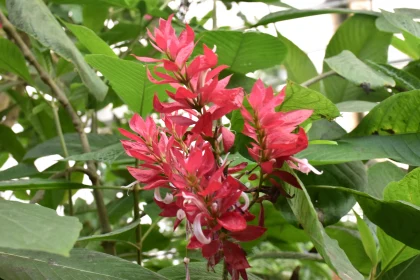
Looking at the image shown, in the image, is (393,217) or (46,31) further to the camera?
(46,31)

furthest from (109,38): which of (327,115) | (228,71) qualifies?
(327,115)

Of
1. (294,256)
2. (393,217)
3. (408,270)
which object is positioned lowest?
(294,256)

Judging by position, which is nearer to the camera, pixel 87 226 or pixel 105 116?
pixel 87 226

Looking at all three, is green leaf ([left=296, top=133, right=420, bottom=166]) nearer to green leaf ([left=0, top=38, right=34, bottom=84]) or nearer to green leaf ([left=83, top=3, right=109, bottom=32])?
green leaf ([left=0, top=38, right=34, bottom=84])

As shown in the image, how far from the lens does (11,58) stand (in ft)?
2.08

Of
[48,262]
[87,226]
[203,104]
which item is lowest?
[87,226]

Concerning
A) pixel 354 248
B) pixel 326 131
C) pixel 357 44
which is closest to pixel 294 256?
pixel 354 248

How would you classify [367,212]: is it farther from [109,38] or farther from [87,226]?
[87,226]

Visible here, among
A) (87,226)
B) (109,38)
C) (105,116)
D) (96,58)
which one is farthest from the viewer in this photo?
(105,116)

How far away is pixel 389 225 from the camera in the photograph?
0.37 metres

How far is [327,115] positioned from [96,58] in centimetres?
20

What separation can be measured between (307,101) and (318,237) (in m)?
0.12

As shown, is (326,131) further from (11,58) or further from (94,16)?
(94,16)

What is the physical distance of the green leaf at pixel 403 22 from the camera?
0.58 meters
